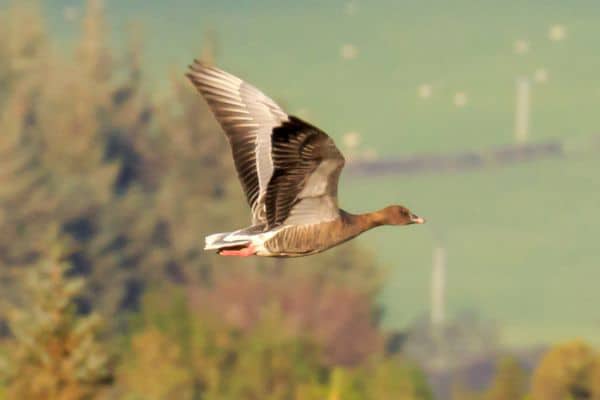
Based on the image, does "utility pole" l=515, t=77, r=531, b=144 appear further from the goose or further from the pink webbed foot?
the pink webbed foot

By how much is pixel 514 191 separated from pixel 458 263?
8262 millimetres

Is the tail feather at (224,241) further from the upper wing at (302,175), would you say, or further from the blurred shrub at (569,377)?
the blurred shrub at (569,377)

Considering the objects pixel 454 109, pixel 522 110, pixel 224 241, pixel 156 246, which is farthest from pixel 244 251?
pixel 522 110

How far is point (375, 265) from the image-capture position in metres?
85.8

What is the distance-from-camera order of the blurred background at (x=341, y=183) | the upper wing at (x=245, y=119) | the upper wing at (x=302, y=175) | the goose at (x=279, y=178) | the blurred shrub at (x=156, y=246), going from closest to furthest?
the upper wing at (x=302, y=175), the goose at (x=279, y=178), the upper wing at (x=245, y=119), the blurred shrub at (x=156, y=246), the blurred background at (x=341, y=183)

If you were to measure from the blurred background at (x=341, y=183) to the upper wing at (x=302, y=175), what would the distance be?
38012mm

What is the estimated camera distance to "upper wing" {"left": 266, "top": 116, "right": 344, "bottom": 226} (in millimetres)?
14266

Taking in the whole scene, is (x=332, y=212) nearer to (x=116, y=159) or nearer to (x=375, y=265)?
(x=375, y=265)

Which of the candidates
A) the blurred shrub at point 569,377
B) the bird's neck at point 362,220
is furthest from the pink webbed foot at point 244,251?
the blurred shrub at point 569,377

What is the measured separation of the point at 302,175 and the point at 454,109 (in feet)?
306

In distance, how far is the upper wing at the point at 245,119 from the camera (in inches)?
607

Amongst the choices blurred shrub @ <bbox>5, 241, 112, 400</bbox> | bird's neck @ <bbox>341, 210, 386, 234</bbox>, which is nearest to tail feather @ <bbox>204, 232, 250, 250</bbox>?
bird's neck @ <bbox>341, 210, 386, 234</bbox>

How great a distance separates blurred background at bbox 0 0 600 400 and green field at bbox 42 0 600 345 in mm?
113

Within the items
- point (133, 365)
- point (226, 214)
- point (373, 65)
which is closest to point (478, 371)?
point (226, 214)
